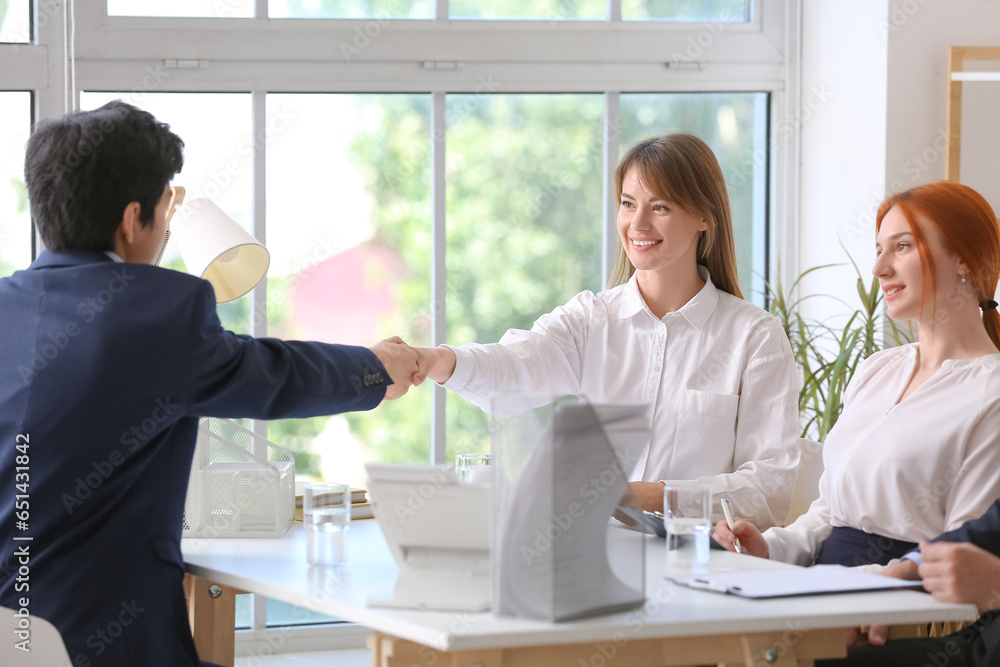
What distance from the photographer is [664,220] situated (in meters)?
2.54

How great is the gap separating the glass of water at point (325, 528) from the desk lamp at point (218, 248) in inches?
22.6

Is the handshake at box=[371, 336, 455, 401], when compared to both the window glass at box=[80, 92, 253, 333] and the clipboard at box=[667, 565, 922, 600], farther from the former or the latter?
the window glass at box=[80, 92, 253, 333]

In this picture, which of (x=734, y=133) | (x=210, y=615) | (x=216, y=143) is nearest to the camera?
(x=210, y=615)

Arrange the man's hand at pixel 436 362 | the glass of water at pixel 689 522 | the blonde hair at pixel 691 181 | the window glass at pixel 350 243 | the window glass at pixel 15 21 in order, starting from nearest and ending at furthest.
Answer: the glass of water at pixel 689 522 → the man's hand at pixel 436 362 → the blonde hair at pixel 691 181 → the window glass at pixel 15 21 → the window glass at pixel 350 243

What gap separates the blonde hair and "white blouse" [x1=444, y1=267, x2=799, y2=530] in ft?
0.29

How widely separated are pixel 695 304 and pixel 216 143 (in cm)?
178

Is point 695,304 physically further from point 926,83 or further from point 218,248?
point 926,83

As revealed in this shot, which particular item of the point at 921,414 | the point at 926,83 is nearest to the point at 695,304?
the point at 921,414

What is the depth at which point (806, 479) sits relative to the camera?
2594mm

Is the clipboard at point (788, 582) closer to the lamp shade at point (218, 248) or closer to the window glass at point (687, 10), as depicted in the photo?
the lamp shade at point (218, 248)

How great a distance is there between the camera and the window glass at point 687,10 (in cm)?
367

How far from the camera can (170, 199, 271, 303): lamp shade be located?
2.16 m

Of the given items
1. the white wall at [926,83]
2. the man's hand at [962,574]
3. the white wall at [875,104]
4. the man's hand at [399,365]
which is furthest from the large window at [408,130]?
the man's hand at [962,574]

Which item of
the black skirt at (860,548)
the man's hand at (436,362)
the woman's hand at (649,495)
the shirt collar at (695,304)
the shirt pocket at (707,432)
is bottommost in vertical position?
the black skirt at (860,548)
